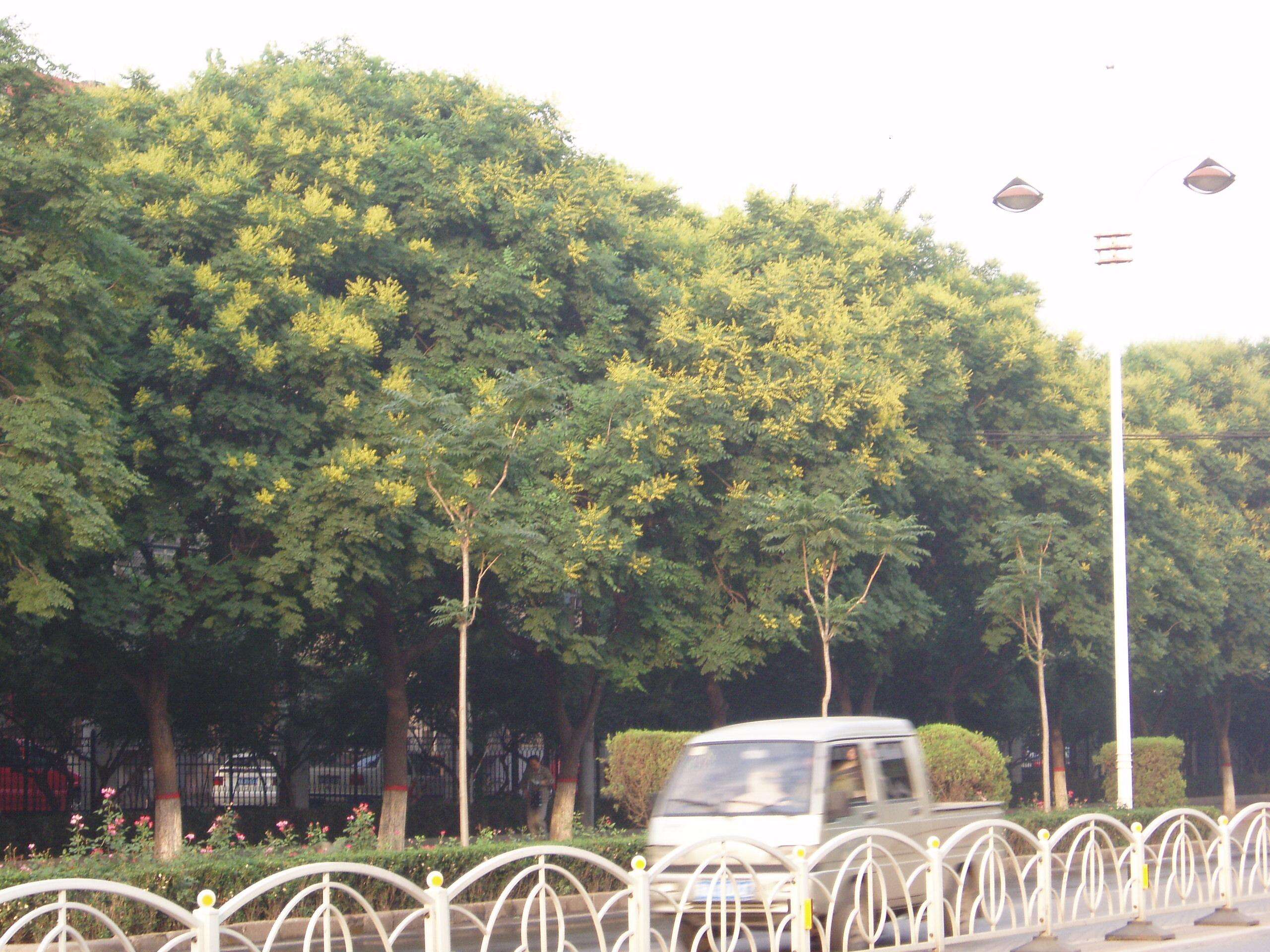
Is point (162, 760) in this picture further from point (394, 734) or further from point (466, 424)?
point (466, 424)

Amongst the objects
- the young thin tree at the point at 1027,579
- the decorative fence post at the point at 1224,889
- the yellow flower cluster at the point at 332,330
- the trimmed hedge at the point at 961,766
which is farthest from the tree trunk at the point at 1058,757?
the yellow flower cluster at the point at 332,330

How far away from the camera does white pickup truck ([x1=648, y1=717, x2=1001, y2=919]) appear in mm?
10031

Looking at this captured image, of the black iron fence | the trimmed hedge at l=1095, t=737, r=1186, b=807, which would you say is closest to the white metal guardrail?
the trimmed hedge at l=1095, t=737, r=1186, b=807

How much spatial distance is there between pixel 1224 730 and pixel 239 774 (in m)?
30.4

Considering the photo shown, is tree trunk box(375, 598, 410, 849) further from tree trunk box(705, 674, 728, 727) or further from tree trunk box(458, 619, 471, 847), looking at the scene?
Answer: tree trunk box(458, 619, 471, 847)

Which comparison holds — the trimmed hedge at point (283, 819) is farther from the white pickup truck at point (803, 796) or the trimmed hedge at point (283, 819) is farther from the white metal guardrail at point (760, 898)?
the white pickup truck at point (803, 796)

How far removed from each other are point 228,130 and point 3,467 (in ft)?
26.9

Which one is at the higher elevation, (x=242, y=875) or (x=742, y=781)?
(x=742, y=781)

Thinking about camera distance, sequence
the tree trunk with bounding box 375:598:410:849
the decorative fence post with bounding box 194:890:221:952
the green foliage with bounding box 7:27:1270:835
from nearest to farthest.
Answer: the decorative fence post with bounding box 194:890:221:952 < the green foliage with bounding box 7:27:1270:835 < the tree trunk with bounding box 375:598:410:849

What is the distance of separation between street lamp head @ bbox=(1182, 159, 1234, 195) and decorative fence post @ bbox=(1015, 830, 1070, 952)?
11.8 meters

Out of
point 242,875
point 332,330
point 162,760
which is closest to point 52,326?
point 332,330

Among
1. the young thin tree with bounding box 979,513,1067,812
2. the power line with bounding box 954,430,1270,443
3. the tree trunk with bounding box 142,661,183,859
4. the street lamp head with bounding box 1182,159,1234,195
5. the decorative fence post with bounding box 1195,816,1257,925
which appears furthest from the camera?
the power line with bounding box 954,430,1270,443

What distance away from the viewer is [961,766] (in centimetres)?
2045

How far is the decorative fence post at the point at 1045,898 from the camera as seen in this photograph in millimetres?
10219
